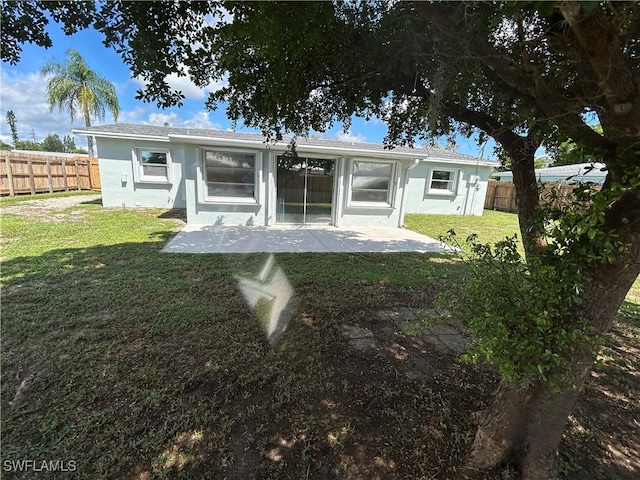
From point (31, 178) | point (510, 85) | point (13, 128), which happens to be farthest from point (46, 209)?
point (13, 128)

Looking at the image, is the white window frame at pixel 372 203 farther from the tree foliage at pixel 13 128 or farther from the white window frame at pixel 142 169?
the tree foliage at pixel 13 128

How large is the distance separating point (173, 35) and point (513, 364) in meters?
3.15

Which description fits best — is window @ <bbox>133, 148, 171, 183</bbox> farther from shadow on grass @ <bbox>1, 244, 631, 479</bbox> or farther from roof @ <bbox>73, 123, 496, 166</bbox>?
shadow on grass @ <bbox>1, 244, 631, 479</bbox>

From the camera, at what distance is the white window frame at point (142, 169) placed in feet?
39.3

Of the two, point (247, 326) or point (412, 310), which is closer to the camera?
point (247, 326)

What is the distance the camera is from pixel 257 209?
973 cm

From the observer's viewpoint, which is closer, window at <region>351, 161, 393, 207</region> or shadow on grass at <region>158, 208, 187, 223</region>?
window at <region>351, 161, 393, 207</region>

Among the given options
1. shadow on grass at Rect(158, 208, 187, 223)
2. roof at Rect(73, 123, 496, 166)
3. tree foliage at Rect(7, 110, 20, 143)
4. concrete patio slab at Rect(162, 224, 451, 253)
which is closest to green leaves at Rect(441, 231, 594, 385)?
roof at Rect(73, 123, 496, 166)

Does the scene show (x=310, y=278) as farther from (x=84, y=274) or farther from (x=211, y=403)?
(x=84, y=274)

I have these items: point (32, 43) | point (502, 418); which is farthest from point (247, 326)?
point (32, 43)

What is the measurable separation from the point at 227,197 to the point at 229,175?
2.22 feet

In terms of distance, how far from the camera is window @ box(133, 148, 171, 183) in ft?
39.5

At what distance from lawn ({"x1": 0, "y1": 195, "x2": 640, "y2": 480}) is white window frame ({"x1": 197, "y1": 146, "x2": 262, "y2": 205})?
15.4 feet

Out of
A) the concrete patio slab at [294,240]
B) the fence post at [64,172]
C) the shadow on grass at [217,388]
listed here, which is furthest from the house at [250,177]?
the fence post at [64,172]
